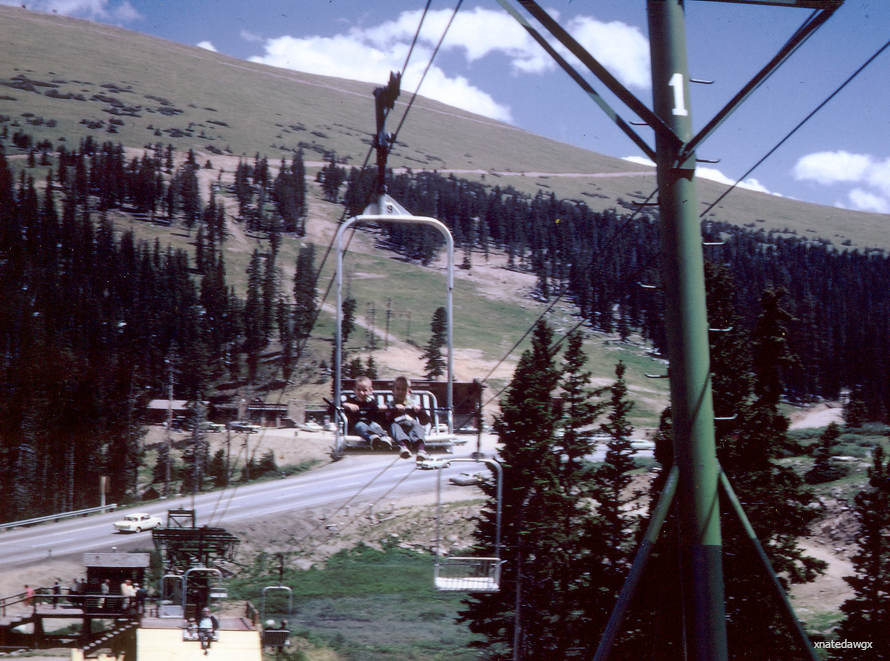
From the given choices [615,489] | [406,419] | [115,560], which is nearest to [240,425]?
[115,560]

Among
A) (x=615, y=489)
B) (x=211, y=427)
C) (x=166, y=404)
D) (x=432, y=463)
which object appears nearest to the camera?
(x=432, y=463)

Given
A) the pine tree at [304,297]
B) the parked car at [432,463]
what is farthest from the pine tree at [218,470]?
the parked car at [432,463]

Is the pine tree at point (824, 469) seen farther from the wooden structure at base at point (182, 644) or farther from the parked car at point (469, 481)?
the wooden structure at base at point (182, 644)

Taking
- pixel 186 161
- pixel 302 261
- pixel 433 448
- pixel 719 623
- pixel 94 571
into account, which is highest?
pixel 186 161

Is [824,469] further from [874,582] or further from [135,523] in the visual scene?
[135,523]

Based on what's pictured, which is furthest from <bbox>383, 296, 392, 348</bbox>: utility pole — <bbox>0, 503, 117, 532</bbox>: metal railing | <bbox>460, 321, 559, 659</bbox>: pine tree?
<bbox>460, 321, 559, 659</bbox>: pine tree

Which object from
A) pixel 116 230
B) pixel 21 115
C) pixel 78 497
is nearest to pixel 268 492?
pixel 78 497

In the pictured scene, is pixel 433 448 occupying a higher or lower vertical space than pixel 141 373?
lower

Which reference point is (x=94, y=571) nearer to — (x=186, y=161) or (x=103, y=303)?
(x=103, y=303)
